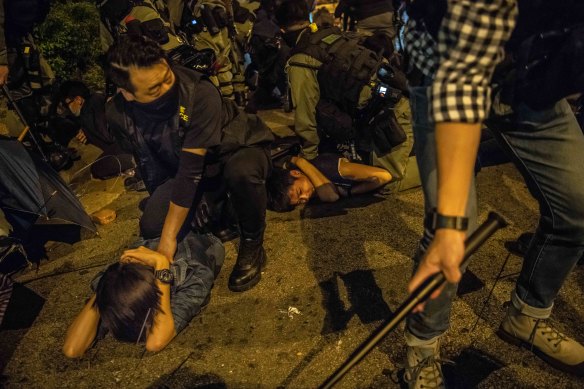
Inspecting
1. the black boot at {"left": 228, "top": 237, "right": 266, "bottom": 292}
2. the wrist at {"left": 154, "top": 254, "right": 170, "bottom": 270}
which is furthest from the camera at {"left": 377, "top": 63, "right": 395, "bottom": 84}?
the wrist at {"left": 154, "top": 254, "right": 170, "bottom": 270}

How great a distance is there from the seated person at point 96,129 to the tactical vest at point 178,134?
80 cm

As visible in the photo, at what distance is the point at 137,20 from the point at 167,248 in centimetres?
328

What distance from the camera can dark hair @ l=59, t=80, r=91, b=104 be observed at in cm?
482

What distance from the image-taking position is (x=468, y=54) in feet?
3.65

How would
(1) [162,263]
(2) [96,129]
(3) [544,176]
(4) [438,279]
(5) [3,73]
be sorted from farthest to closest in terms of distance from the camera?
1. (2) [96,129]
2. (5) [3,73]
3. (1) [162,263]
4. (3) [544,176]
5. (4) [438,279]

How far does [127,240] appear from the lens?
10.9 ft

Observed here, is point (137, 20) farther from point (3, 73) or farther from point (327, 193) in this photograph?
point (327, 193)

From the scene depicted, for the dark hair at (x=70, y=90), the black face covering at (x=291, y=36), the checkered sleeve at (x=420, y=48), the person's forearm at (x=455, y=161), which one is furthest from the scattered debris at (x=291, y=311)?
the dark hair at (x=70, y=90)

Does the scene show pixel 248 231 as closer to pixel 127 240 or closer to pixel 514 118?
pixel 127 240

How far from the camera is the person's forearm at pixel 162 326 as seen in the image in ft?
7.33

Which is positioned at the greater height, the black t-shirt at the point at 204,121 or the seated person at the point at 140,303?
the black t-shirt at the point at 204,121

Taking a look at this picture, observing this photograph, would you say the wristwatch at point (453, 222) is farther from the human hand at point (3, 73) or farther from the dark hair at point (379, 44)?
the human hand at point (3, 73)

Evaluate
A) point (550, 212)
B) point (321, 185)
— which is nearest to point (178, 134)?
point (321, 185)

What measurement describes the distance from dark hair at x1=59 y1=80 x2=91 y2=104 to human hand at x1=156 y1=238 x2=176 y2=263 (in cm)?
334
